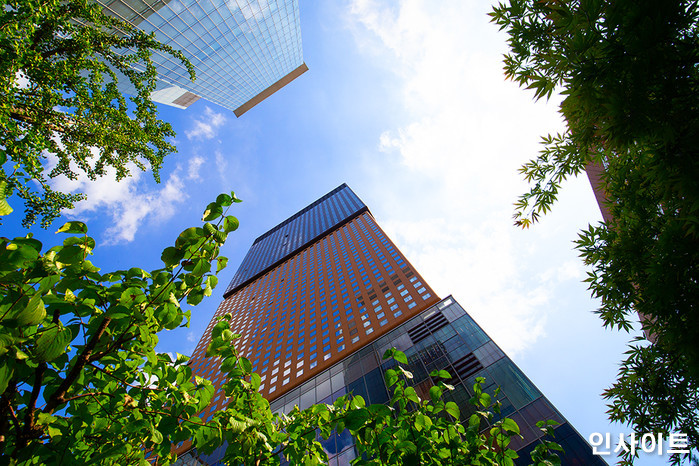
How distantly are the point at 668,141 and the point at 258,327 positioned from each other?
55967mm

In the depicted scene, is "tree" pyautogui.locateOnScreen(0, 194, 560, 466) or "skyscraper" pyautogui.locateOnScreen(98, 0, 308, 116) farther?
"skyscraper" pyautogui.locateOnScreen(98, 0, 308, 116)

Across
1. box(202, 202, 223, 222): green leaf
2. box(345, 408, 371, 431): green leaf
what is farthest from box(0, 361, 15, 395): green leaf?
box(345, 408, 371, 431): green leaf

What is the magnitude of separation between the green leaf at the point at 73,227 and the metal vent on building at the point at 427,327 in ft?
95.3

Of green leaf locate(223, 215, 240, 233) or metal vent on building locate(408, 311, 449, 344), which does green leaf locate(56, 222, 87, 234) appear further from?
metal vent on building locate(408, 311, 449, 344)

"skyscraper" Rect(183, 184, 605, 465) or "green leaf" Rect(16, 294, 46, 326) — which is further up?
"skyscraper" Rect(183, 184, 605, 465)

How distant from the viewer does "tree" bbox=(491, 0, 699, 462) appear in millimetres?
2900

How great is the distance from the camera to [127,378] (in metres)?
3.06

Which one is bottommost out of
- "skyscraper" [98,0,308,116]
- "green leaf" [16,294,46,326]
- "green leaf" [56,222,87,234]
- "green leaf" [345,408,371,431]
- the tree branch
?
"green leaf" [345,408,371,431]

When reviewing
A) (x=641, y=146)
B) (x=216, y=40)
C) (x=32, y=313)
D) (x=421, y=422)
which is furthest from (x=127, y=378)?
(x=216, y=40)

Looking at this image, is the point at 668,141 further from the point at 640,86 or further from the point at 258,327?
the point at 258,327

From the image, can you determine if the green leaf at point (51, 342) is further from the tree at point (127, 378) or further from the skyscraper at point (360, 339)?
the skyscraper at point (360, 339)

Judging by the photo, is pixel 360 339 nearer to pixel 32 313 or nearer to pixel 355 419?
pixel 355 419

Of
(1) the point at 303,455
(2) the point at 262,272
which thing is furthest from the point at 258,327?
(1) the point at 303,455

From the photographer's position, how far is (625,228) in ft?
14.0
